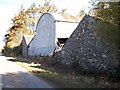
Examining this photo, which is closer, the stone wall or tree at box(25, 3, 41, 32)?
the stone wall

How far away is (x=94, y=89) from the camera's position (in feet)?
45.7

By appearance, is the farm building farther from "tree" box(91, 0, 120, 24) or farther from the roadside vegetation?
"tree" box(91, 0, 120, 24)

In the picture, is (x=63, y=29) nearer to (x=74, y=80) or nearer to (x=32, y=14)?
(x=74, y=80)

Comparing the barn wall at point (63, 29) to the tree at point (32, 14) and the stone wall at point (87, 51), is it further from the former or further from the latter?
the tree at point (32, 14)

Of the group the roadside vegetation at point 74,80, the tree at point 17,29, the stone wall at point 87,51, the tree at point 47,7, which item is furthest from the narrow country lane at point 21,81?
the tree at point 47,7

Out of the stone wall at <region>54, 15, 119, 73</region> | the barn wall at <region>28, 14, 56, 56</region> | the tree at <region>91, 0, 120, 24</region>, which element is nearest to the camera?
the tree at <region>91, 0, 120, 24</region>

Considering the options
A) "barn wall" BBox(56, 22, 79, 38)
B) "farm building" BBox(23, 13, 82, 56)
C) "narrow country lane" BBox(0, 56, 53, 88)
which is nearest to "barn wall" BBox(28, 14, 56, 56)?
"farm building" BBox(23, 13, 82, 56)

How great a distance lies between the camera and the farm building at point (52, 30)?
41.5 m

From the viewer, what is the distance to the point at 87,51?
23.5m

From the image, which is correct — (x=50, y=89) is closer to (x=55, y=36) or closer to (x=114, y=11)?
(x=114, y=11)

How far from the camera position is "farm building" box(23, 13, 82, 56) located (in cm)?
4146

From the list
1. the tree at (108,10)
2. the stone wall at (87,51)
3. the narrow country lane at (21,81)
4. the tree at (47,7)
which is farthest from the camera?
the tree at (47,7)

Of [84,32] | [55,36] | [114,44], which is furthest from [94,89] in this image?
[55,36]

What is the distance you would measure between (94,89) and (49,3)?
72.1m
